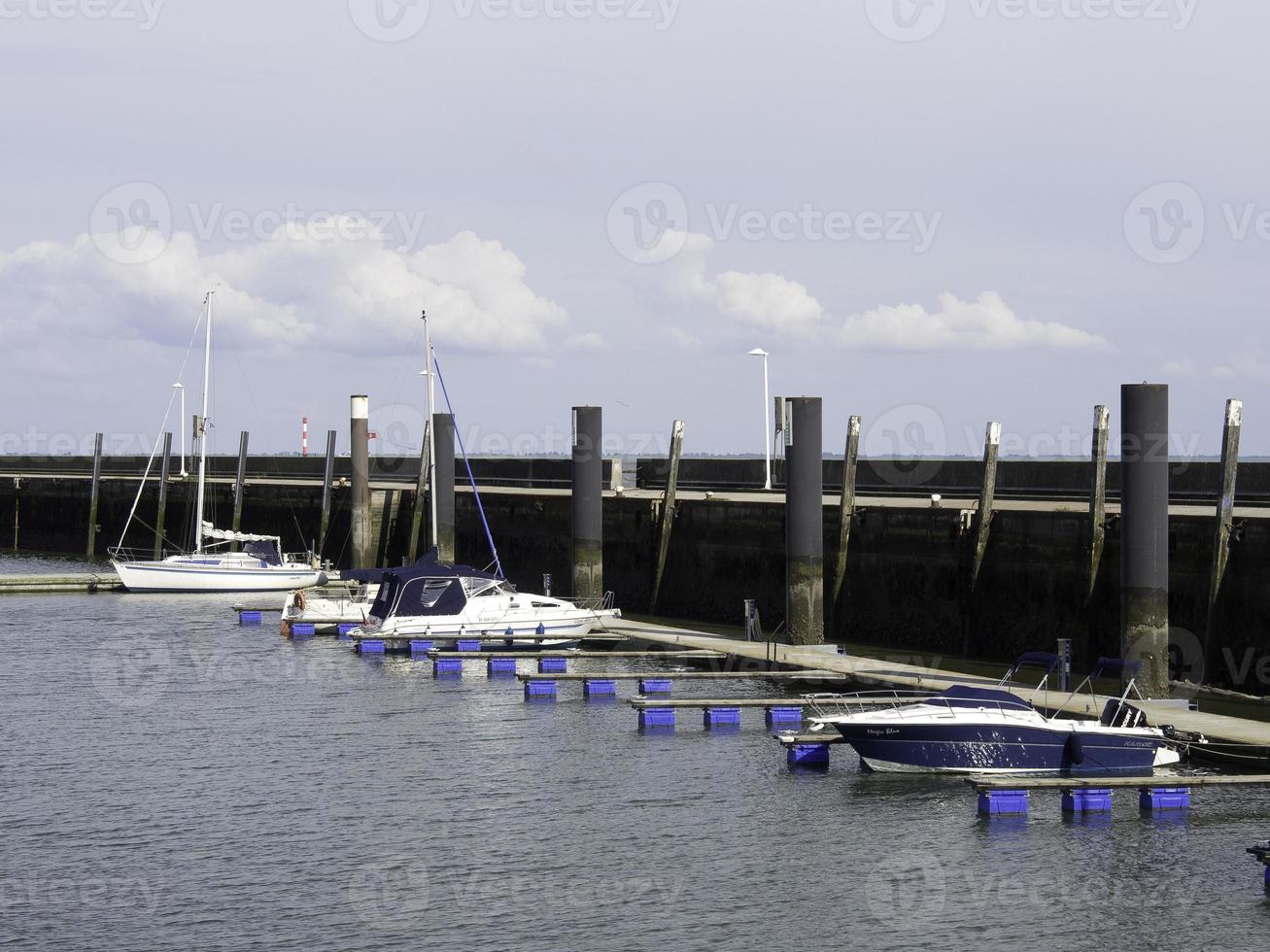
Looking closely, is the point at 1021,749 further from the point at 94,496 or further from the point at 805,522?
the point at 94,496

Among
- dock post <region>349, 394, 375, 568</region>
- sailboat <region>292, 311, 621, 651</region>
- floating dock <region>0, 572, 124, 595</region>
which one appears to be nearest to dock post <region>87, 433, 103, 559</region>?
floating dock <region>0, 572, 124, 595</region>

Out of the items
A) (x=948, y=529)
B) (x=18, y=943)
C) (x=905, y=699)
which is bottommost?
(x=18, y=943)

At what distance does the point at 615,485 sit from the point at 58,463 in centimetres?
7102

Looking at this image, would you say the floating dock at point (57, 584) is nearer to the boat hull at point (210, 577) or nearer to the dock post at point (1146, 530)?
the boat hull at point (210, 577)

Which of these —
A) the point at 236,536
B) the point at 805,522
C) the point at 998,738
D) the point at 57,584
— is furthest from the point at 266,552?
the point at 998,738

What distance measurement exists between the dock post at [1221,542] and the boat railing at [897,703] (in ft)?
19.7

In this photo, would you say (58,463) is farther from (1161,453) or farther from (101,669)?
(1161,453)

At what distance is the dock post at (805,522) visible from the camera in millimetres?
34219

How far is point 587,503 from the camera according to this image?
42125 mm

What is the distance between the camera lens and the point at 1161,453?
2712 cm

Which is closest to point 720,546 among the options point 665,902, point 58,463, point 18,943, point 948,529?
point 948,529

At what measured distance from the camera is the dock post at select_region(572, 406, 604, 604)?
42.0m

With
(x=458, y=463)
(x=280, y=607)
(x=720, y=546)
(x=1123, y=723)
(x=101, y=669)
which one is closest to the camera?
(x=1123, y=723)

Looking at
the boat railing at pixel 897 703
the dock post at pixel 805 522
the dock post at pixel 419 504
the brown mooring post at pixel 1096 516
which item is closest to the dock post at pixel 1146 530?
the boat railing at pixel 897 703
